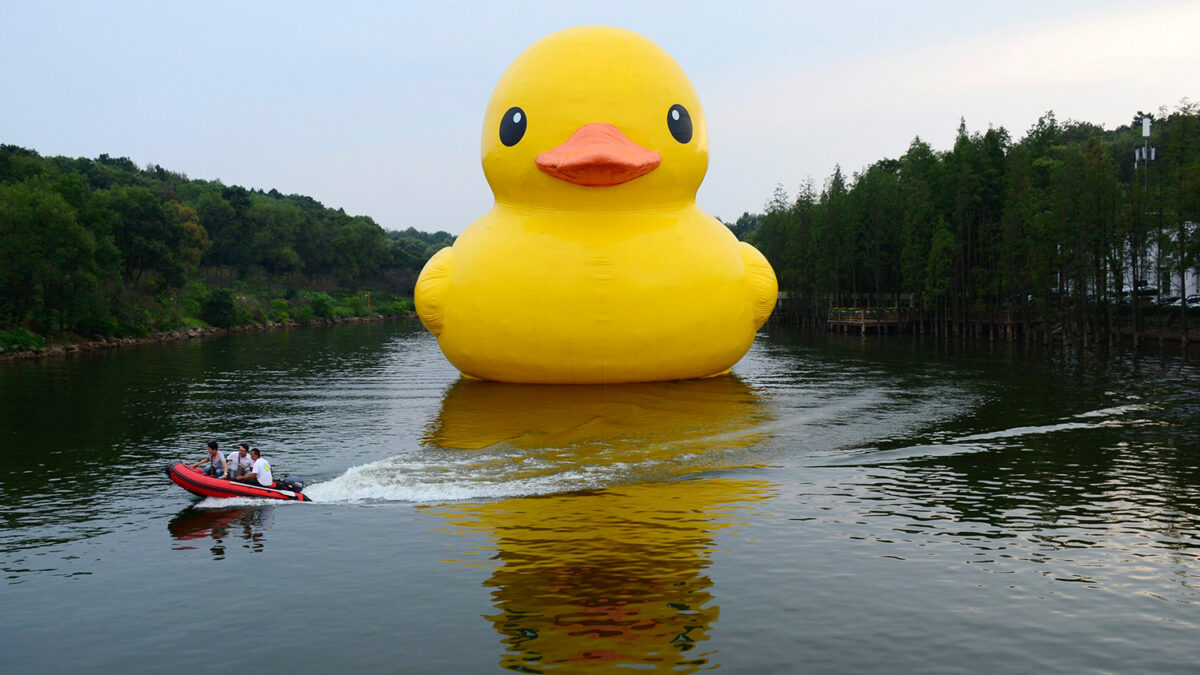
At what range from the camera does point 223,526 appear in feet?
41.4

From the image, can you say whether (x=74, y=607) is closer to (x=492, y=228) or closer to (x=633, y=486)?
(x=633, y=486)

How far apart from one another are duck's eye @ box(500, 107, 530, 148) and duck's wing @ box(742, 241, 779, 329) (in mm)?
5988

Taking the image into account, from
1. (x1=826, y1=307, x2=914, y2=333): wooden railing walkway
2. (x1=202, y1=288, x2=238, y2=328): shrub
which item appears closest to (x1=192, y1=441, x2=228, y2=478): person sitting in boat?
(x1=826, y1=307, x2=914, y2=333): wooden railing walkway

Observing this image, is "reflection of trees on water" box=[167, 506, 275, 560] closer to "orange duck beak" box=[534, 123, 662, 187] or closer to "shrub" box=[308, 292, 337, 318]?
"orange duck beak" box=[534, 123, 662, 187]

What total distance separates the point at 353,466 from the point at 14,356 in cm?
3013

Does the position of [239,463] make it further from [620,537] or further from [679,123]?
[679,123]

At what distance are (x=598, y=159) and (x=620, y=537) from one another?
33.2 ft

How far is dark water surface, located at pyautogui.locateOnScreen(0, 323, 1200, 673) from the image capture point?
8.55 m

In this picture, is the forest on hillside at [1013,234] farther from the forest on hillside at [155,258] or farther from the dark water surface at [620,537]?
the forest on hillside at [155,258]

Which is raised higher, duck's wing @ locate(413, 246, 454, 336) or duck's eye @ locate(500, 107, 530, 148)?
duck's eye @ locate(500, 107, 530, 148)

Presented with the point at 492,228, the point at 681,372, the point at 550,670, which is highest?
the point at 492,228

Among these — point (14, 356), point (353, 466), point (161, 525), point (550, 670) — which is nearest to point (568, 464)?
point (353, 466)

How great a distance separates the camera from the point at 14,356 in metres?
38.8

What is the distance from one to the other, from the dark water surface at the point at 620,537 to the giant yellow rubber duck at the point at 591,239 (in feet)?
3.78
